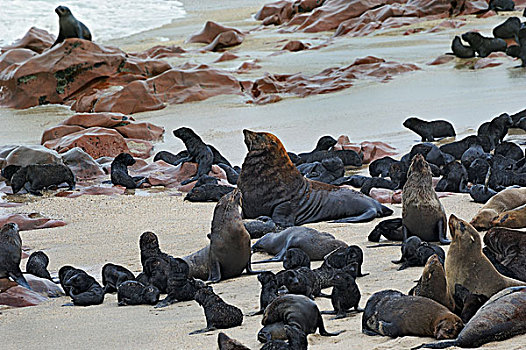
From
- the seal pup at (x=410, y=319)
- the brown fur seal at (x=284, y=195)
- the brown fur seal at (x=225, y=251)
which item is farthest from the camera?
the brown fur seal at (x=284, y=195)

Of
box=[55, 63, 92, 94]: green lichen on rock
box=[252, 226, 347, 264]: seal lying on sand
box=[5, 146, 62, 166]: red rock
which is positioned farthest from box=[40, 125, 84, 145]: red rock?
box=[252, 226, 347, 264]: seal lying on sand

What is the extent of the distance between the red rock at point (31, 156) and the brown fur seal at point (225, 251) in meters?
4.81

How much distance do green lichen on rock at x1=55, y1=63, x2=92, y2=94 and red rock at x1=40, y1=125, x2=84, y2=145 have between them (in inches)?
157

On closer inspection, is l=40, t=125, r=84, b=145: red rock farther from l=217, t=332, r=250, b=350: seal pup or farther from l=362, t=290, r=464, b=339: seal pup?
l=217, t=332, r=250, b=350: seal pup

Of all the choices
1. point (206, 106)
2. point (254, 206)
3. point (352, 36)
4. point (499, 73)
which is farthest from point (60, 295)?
point (352, 36)

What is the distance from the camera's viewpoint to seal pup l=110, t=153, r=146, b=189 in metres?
8.69

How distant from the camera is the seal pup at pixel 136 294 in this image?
4.29m

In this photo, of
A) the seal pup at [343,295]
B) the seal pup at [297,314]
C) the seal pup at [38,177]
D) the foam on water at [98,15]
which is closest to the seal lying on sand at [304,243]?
the seal pup at [343,295]

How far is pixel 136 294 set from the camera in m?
4.29

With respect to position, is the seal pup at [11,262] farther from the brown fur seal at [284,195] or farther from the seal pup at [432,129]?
the seal pup at [432,129]

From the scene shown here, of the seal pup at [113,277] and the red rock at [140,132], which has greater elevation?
the seal pup at [113,277]

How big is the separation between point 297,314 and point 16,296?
1946 millimetres

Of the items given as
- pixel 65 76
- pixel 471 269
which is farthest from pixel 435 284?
pixel 65 76

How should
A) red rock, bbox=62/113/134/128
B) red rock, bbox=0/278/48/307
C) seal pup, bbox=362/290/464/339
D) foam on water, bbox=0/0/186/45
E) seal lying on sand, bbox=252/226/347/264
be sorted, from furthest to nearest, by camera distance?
foam on water, bbox=0/0/186/45, red rock, bbox=62/113/134/128, seal lying on sand, bbox=252/226/347/264, red rock, bbox=0/278/48/307, seal pup, bbox=362/290/464/339
